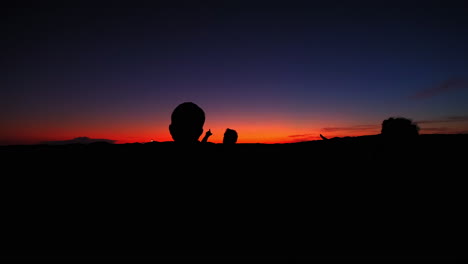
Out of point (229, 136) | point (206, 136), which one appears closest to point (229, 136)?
point (229, 136)

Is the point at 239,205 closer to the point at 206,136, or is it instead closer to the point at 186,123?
the point at 186,123

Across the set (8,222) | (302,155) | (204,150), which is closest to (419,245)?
(302,155)

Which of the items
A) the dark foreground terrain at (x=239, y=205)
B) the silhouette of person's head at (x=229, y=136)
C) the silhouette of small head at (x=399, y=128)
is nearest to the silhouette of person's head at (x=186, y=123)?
the dark foreground terrain at (x=239, y=205)

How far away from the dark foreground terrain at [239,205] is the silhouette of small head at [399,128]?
461mm

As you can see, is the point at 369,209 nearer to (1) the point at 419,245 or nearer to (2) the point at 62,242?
(1) the point at 419,245

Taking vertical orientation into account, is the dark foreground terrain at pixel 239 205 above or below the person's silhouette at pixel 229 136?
below

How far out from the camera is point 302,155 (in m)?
7.62

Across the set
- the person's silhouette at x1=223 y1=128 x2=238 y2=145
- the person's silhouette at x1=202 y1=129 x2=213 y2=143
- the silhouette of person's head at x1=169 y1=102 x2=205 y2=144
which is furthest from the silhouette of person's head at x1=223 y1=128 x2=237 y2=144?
the silhouette of person's head at x1=169 y1=102 x2=205 y2=144

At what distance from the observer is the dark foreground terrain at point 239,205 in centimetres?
321

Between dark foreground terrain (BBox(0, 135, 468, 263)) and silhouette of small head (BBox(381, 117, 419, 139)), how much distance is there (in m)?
0.46

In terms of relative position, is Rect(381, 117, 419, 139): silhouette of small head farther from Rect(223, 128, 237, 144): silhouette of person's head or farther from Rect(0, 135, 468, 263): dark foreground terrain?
Rect(223, 128, 237, 144): silhouette of person's head

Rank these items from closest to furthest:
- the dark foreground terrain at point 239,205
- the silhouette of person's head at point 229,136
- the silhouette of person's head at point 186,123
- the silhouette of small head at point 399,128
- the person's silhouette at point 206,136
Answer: the dark foreground terrain at point 239,205, the silhouette of small head at point 399,128, the silhouette of person's head at point 186,123, the person's silhouette at point 206,136, the silhouette of person's head at point 229,136

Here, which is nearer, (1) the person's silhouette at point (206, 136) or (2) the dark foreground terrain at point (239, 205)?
(2) the dark foreground terrain at point (239, 205)

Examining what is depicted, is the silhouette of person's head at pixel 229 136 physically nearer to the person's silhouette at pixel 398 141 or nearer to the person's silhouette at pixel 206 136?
the person's silhouette at pixel 206 136
